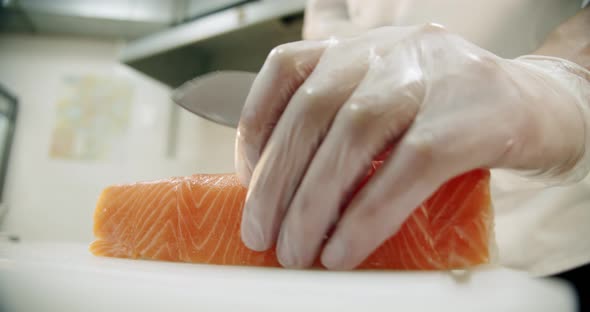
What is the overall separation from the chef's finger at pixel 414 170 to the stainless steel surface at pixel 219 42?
2003 mm

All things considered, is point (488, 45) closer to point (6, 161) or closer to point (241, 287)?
point (241, 287)

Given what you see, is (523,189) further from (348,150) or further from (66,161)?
(66,161)

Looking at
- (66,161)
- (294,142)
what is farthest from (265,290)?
(66,161)

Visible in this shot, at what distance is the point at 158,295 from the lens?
0.63 metres

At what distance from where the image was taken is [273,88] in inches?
29.7

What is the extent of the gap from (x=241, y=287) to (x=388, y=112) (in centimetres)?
40

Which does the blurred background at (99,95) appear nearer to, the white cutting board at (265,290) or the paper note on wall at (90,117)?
the paper note on wall at (90,117)

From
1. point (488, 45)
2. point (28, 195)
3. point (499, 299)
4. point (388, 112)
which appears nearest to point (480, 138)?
point (388, 112)

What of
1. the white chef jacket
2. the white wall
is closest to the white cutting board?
the white chef jacket

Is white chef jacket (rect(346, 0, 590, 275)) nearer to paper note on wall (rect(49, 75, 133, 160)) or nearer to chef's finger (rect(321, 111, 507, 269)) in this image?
chef's finger (rect(321, 111, 507, 269))

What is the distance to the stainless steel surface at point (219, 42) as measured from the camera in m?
2.49

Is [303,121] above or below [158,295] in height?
above

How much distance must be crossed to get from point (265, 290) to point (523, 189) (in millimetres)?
1164

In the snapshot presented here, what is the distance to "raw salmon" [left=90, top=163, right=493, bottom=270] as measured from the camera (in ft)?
2.41
